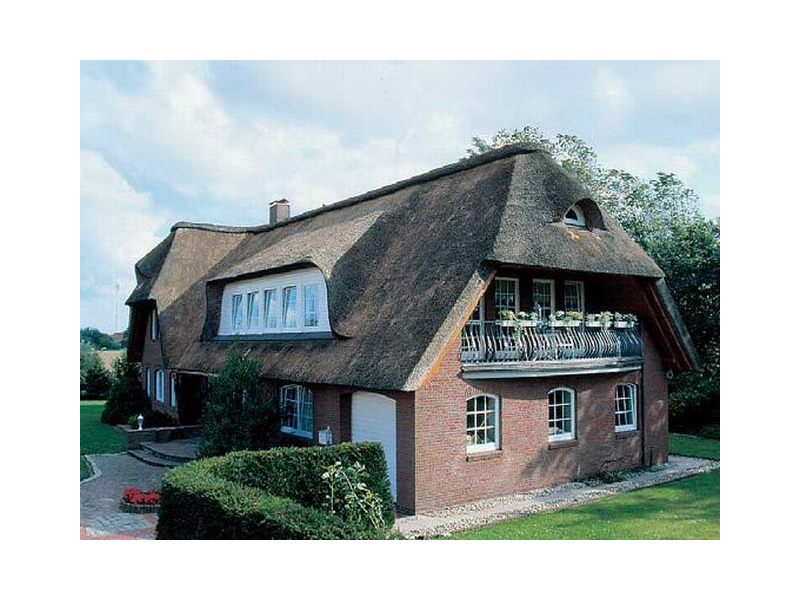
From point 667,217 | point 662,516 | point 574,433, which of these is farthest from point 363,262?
point 667,217

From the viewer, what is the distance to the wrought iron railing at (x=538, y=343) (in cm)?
1430

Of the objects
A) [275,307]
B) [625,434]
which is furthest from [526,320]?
[275,307]

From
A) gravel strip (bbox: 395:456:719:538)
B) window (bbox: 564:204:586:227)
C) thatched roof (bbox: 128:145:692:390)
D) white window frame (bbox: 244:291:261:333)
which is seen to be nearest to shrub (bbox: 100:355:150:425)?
thatched roof (bbox: 128:145:692:390)

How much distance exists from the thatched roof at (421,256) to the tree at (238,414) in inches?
31.2

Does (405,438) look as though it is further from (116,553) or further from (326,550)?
(116,553)

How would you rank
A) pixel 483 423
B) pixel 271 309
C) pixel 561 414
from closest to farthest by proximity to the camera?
pixel 483 423, pixel 561 414, pixel 271 309

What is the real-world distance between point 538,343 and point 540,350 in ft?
0.56

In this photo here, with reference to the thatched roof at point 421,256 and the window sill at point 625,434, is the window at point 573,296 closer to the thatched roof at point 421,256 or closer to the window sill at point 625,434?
the thatched roof at point 421,256

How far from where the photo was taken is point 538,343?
49.0 ft

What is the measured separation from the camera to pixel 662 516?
1286cm

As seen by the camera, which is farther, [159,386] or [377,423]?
[159,386]

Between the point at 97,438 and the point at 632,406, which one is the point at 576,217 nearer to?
the point at 632,406

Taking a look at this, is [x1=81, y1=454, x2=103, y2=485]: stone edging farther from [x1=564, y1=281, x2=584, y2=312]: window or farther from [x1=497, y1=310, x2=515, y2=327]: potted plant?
[x1=564, y1=281, x2=584, y2=312]: window

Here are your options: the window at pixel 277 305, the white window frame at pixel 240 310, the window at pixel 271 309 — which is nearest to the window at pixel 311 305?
the window at pixel 277 305
